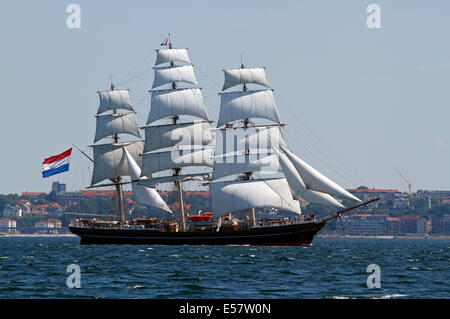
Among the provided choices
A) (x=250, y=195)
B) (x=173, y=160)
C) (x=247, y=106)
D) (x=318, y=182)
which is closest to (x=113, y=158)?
(x=173, y=160)

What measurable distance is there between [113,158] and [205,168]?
1281 cm

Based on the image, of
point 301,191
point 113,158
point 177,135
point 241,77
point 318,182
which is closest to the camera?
point 318,182

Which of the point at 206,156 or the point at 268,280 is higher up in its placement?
the point at 206,156

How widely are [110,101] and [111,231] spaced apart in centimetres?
1583

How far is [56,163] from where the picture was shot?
300ft

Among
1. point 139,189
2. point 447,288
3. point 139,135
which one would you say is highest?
point 139,135

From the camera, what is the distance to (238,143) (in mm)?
90312

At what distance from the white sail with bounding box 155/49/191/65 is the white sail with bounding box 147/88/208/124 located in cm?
367

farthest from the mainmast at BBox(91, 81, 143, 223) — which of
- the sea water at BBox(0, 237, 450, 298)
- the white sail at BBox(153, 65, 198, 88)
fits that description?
the sea water at BBox(0, 237, 450, 298)

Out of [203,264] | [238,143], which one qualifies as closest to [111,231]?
[238,143]

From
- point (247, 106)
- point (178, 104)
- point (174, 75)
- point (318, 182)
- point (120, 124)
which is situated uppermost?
point (174, 75)

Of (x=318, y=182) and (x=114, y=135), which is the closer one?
(x=318, y=182)

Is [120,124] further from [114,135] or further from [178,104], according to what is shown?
[178,104]
